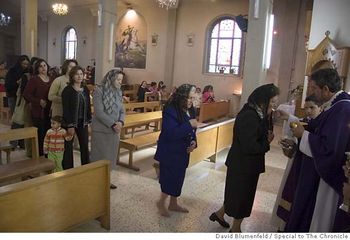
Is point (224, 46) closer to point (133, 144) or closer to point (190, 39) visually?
point (190, 39)

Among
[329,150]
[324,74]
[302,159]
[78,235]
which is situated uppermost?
[324,74]

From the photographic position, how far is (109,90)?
3.60m

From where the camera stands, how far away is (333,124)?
2096 millimetres

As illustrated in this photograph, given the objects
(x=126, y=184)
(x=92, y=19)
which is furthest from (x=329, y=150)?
(x=92, y=19)

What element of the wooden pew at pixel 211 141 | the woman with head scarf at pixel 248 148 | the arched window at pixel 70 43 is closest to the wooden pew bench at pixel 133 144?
the wooden pew at pixel 211 141

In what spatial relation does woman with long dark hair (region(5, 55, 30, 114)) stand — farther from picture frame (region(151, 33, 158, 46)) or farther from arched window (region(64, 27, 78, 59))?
arched window (region(64, 27, 78, 59))

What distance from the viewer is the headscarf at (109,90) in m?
3.55

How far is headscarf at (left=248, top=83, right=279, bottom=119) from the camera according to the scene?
253 cm

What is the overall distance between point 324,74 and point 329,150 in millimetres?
520

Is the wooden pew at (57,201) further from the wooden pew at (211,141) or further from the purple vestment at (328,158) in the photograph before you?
the wooden pew at (211,141)

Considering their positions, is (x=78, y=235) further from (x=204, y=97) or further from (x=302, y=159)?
(x=204, y=97)

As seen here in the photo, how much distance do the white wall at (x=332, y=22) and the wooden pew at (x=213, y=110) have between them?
3039 millimetres

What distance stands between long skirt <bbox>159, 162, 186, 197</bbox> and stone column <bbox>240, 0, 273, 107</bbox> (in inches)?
103

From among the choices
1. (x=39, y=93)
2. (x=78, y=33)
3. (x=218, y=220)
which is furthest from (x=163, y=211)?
(x=78, y=33)
